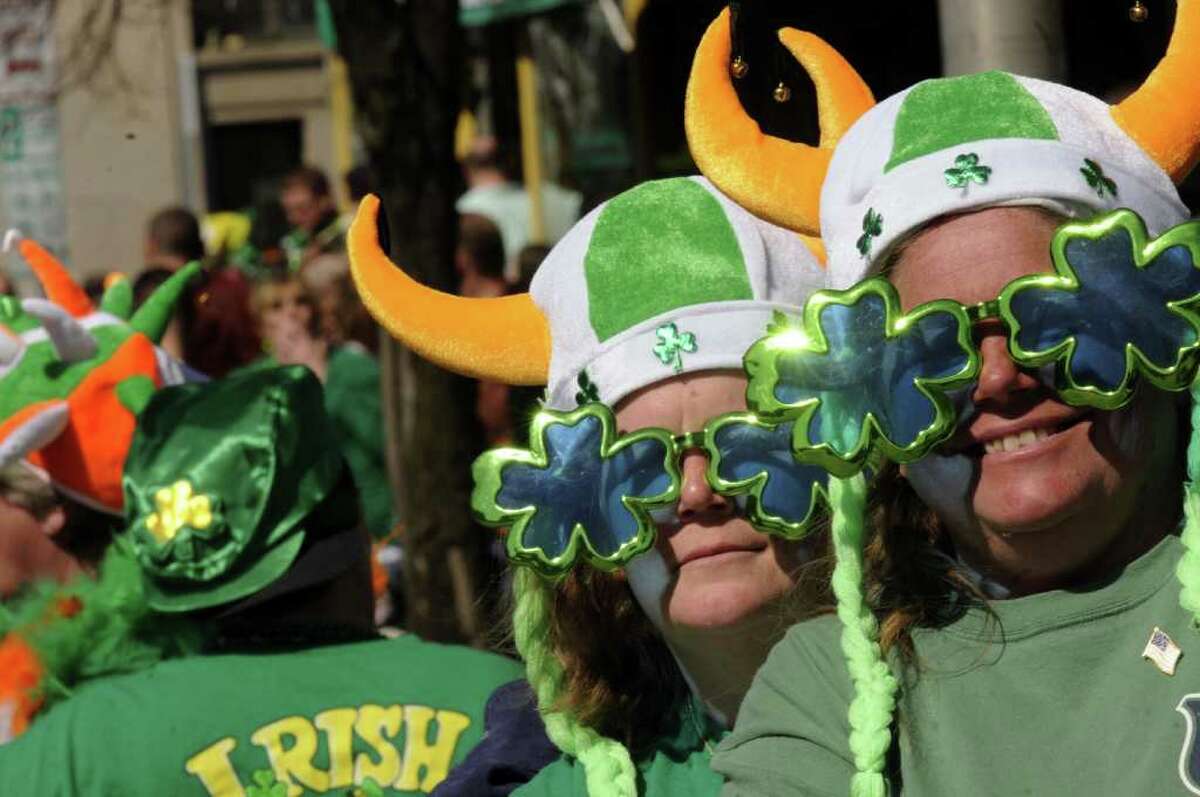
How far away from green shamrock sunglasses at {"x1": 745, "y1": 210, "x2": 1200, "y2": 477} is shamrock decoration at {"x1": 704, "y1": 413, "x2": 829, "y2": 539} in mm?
507

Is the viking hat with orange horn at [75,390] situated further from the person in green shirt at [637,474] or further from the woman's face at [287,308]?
the woman's face at [287,308]

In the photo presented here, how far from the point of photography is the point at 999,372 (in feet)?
8.13

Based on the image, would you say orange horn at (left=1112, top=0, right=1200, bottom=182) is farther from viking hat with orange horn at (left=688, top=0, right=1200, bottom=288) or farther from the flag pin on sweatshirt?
the flag pin on sweatshirt

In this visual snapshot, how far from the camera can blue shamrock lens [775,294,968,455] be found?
2.47m

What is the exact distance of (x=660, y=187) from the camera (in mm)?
3441

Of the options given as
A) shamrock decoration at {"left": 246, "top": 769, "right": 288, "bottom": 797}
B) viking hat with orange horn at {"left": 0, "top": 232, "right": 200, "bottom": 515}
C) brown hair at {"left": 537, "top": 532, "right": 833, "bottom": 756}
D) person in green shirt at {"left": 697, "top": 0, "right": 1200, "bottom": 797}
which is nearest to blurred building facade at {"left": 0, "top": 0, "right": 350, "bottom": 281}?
viking hat with orange horn at {"left": 0, "top": 232, "right": 200, "bottom": 515}

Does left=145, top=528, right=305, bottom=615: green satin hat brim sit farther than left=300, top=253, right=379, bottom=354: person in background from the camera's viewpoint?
No

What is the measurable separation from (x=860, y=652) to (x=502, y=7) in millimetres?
9558

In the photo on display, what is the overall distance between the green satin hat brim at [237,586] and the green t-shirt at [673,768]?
1.01 meters

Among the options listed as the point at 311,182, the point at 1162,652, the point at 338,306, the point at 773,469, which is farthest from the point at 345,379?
the point at 1162,652

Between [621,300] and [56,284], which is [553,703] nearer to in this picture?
[621,300]

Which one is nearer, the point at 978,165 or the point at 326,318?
the point at 978,165

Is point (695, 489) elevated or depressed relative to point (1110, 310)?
depressed

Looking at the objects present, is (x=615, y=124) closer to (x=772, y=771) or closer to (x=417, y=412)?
(x=417, y=412)
